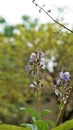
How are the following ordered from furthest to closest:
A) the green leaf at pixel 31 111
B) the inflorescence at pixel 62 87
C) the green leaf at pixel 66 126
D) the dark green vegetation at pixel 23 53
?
the dark green vegetation at pixel 23 53 < the green leaf at pixel 31 111 < the inflorescence at pixel 62 87 < the green leaf at pixel 66 126

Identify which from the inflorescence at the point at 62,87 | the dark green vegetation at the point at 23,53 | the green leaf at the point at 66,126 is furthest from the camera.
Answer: the dark green vegetation at the point at 23,53

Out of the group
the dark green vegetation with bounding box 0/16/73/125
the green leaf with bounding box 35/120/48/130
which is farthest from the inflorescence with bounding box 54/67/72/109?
the dark green vegetation with bounding box 0/16/73/125

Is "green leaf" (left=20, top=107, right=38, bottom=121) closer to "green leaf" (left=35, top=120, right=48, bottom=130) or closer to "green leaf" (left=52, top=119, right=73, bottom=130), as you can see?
"green leaf" (left=35, top=120, right=48, bottom=130)

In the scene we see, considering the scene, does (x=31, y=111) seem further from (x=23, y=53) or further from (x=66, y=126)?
(x=23, y=53)

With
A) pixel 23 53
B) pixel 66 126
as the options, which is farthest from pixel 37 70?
pixel 23 53

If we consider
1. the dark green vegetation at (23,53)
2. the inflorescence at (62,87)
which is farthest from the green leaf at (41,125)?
the dark green vegetation at (23,53)

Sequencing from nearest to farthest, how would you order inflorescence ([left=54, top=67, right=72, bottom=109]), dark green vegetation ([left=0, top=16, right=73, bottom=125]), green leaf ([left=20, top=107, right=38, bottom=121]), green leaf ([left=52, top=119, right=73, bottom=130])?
green leaf ([left=52, top=119, right=73, bottom=130]) < inflorescence ([left=54, top=67, right=72, bottom=109]) < green leaf ([left=20, top=107, right=38, bottom=121]) < dark green vegetation ([left=0, top=16, right=73, bottom=125])

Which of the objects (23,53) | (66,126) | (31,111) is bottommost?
(66,126)

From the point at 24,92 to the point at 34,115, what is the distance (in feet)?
32.9

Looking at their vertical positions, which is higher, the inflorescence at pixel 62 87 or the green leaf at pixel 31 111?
the inflorescence at pixel 62 87

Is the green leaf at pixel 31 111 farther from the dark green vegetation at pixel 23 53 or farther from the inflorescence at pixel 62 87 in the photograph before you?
the dark green vegetation at pixel 23 53

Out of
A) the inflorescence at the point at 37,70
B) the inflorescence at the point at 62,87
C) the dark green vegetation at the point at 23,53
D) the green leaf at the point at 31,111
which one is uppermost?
the dark green vegetation at the point at 23,53

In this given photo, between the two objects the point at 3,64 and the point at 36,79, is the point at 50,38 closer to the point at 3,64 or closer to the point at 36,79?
the point at 3,64

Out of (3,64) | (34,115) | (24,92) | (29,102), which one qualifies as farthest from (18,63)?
(34,115)
